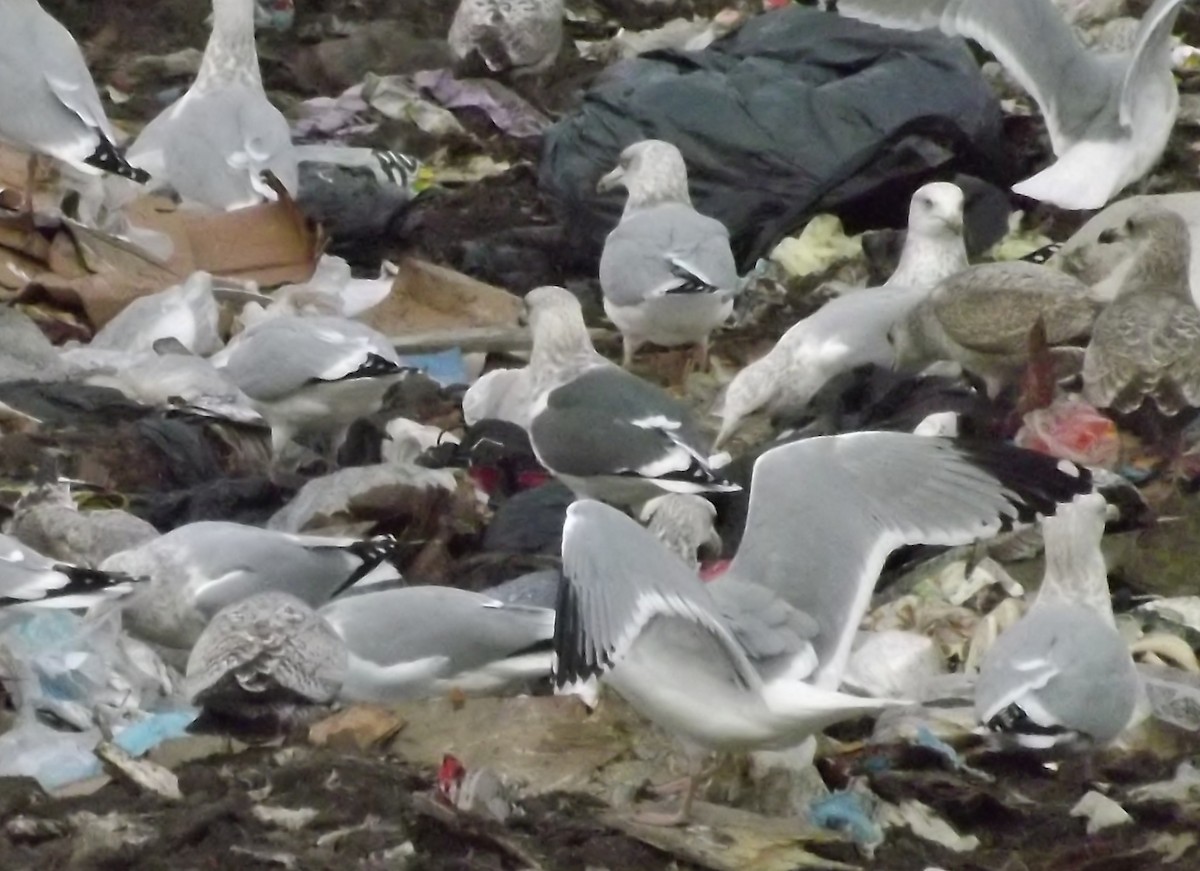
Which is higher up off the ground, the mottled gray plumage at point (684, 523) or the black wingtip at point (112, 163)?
the mottled gray plumage at point (684, 523)

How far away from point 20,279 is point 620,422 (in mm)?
2379

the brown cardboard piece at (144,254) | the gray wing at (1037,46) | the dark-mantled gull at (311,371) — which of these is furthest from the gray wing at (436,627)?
the gray wing at (1037,46)

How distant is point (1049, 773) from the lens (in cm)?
427

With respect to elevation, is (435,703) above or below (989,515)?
below

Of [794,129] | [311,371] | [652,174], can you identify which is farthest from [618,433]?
[794,129]

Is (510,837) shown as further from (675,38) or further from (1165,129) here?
(675,38)

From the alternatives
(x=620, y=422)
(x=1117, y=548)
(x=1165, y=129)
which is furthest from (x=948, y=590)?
(x=1165, y=129)

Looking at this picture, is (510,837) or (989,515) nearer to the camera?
(510,837)

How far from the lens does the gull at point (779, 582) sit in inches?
142

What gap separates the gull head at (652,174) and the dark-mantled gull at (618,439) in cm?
134

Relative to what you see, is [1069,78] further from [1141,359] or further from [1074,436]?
[1074,436]

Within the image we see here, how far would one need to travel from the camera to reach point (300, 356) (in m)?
5.96

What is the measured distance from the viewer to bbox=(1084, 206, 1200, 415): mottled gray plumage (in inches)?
227

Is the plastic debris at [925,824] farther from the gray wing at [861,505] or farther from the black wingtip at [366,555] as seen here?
the black wingtip at [366,555]
